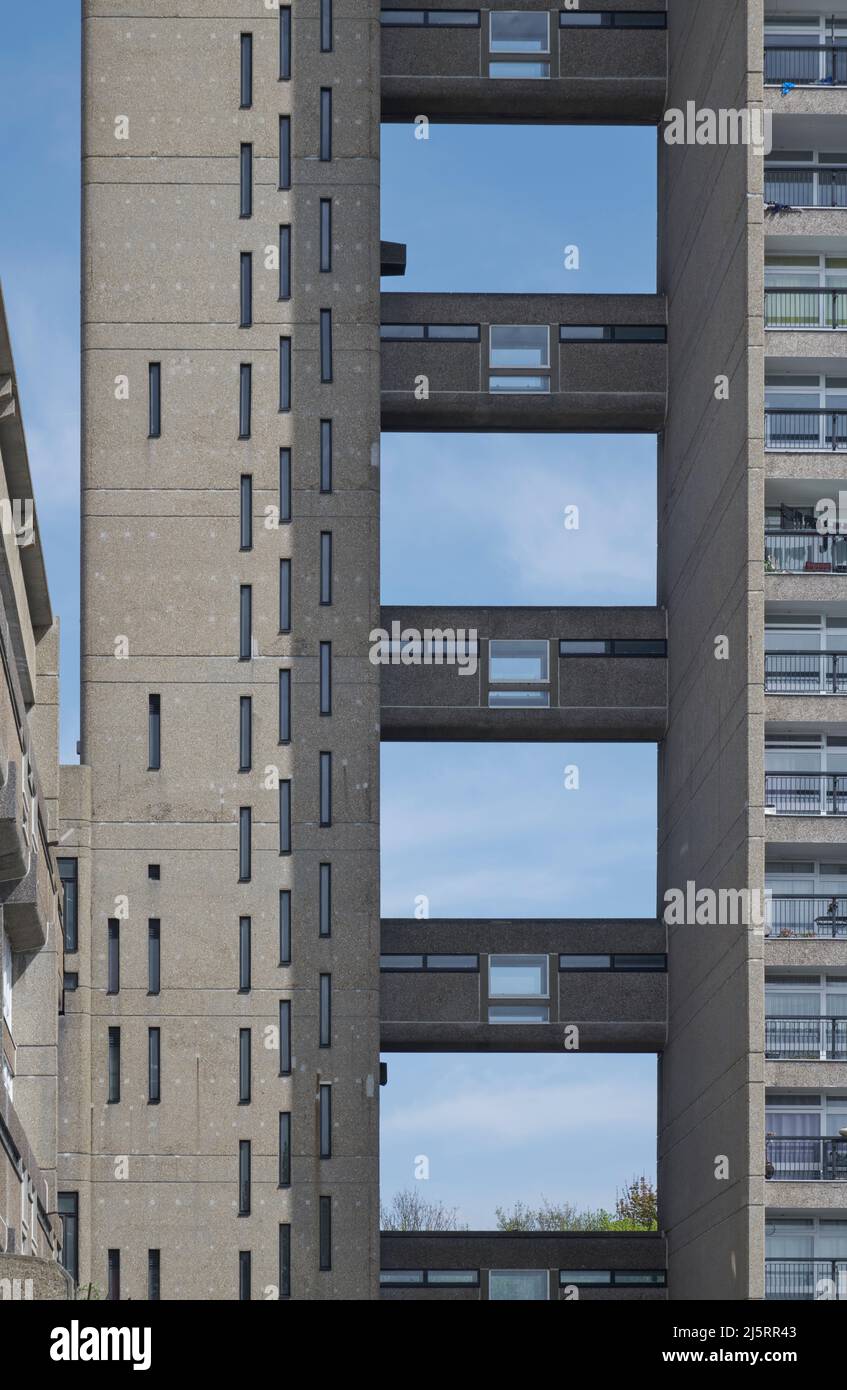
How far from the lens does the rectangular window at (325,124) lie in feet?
148

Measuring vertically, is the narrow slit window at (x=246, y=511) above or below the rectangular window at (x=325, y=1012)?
above

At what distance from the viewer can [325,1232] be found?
138 feet

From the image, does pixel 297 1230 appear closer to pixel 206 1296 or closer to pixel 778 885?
pixel 206 1296

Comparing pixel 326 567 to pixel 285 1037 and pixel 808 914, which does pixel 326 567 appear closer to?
pixel 285 1037

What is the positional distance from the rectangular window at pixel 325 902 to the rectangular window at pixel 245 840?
52.7 inches

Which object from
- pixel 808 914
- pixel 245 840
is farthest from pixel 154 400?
pixel 808 914

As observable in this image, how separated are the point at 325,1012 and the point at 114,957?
391 cm

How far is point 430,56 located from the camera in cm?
4719

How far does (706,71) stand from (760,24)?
11.7ft

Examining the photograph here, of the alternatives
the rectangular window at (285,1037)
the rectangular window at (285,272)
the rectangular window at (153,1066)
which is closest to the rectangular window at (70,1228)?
the rectangular window at (153,1066)

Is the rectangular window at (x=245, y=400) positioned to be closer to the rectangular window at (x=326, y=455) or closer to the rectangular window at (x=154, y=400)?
the rectangular window at (x=326, y=455)

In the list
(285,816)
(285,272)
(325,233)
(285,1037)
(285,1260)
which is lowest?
(285,1260)
